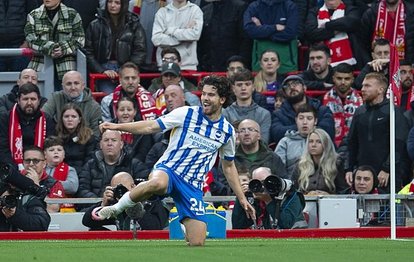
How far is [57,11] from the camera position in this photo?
20.1m

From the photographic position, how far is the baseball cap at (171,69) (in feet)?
64.8

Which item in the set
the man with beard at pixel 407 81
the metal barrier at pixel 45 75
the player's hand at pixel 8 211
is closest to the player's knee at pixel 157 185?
the player's hand at pixel 8 211

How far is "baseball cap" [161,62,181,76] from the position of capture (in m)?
19.8

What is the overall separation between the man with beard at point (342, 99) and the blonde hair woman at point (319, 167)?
1802 millimetres

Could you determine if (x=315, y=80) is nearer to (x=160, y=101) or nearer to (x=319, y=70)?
(x=319, y=70)

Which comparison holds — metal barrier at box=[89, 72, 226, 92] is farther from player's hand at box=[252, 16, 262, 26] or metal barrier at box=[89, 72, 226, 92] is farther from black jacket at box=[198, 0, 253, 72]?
player's hand at box=[252, 16, 262, 26]

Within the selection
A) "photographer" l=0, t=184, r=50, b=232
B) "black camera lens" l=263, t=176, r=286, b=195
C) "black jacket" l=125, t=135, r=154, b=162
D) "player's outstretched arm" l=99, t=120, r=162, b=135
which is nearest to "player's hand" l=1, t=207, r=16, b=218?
"photographer" l=0, t=184, r=50, b=232

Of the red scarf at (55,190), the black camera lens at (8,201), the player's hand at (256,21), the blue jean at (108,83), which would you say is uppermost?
the player's hand at (256,21)

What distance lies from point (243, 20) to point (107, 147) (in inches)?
159

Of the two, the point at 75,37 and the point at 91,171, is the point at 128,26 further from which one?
the point at 91,171

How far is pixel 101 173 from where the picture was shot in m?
18.1

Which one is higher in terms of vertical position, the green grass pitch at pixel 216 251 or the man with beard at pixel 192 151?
the man with beard at pixel 192 151

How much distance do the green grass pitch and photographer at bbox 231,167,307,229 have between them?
4.19 feet

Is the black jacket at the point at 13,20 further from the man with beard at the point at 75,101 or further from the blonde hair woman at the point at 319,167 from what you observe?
the blonde hair woman at the point at 319,167
